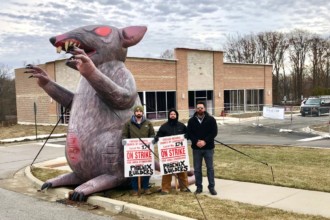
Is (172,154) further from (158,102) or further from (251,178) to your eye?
(158,102)

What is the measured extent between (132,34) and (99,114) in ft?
5.43

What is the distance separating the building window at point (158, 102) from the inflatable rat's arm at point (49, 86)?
71.1 feet

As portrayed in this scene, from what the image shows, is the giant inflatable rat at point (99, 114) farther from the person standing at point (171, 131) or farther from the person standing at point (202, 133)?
the person standing at point (202, 133)

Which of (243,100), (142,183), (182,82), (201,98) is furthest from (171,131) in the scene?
(243,100)

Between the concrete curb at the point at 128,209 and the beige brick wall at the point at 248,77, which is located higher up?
the beige brick wall at the point at 248,77

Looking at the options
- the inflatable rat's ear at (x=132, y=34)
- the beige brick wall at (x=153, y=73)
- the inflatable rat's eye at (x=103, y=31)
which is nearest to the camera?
the inflatable rat's eye at (x=103, y=31)

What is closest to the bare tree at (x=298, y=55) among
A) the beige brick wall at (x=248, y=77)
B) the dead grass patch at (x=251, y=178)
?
the beige brick wall at (x=248, y=77)

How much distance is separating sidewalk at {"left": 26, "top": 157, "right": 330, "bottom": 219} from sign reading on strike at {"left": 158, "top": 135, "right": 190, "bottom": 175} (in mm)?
697

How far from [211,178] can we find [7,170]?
7323 millimetres

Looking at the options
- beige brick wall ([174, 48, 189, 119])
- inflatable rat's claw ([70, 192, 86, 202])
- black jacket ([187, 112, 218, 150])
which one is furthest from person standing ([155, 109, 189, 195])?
beige brick wall ([174, 48, 189, 119])

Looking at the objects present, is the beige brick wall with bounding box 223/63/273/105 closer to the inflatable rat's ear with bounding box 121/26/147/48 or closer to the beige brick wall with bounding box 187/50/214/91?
the beige brick wall with bounding box 187/50/214/91

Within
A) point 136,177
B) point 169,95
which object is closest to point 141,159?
point 136,177

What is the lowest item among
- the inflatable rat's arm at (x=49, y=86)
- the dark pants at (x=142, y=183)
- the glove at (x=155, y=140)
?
the dark pants at (x=142, y=183)

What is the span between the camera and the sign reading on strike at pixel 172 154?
705 cm
